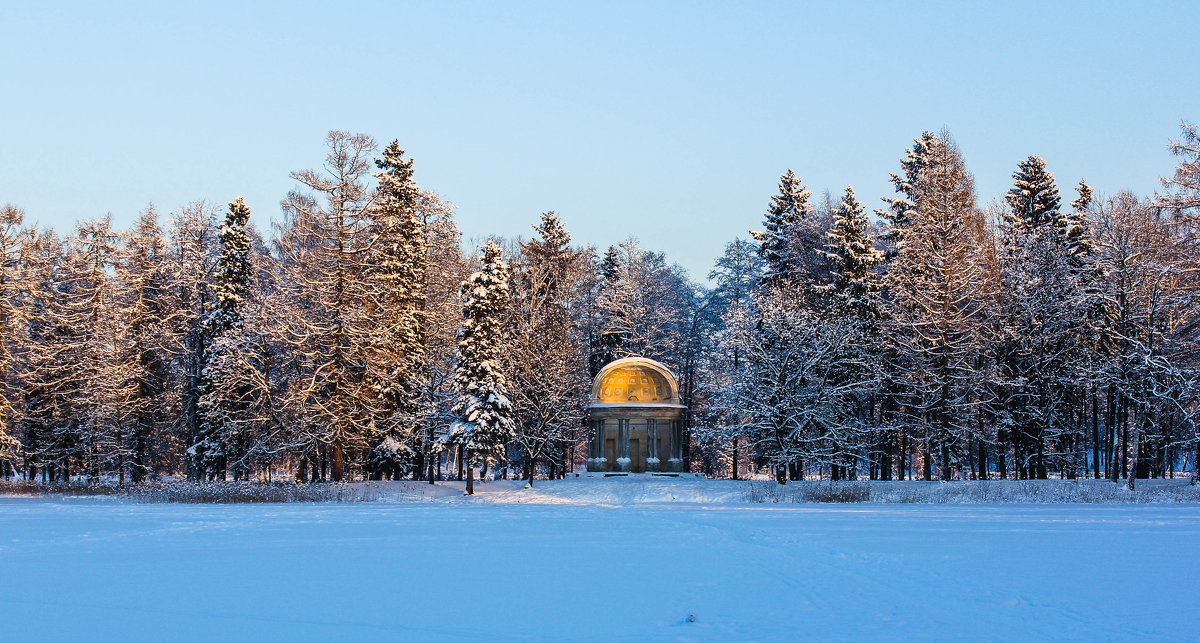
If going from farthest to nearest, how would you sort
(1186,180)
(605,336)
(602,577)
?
(605,336), (1186,180), (602,577)

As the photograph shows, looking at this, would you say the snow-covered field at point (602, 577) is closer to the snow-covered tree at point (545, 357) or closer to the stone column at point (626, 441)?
the snow-covered tree at point (545, 357)

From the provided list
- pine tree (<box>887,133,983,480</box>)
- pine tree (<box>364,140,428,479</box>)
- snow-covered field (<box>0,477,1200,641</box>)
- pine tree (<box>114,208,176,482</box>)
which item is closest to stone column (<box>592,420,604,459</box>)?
pine tree (<box>364,140,428,479</box>)

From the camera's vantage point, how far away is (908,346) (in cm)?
4241

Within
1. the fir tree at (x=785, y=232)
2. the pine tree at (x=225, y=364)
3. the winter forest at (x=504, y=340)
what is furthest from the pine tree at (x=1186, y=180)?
the pine tree at (x=225, y=364)

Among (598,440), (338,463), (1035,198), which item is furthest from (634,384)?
(1035,198)

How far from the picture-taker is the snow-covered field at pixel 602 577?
10109 millimetres

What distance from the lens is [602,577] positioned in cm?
1366

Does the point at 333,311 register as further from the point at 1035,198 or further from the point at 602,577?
the point at 1035,198

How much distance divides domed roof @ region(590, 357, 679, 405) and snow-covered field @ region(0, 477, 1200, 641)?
81.8 ft

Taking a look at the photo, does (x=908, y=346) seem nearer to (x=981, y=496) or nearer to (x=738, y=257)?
(x=981, y=496)

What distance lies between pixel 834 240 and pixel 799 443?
33.9 ft

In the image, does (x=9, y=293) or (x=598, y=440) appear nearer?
(x=9, y=293)

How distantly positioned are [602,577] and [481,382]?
26125 millimetres

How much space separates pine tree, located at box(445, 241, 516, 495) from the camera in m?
38.9
